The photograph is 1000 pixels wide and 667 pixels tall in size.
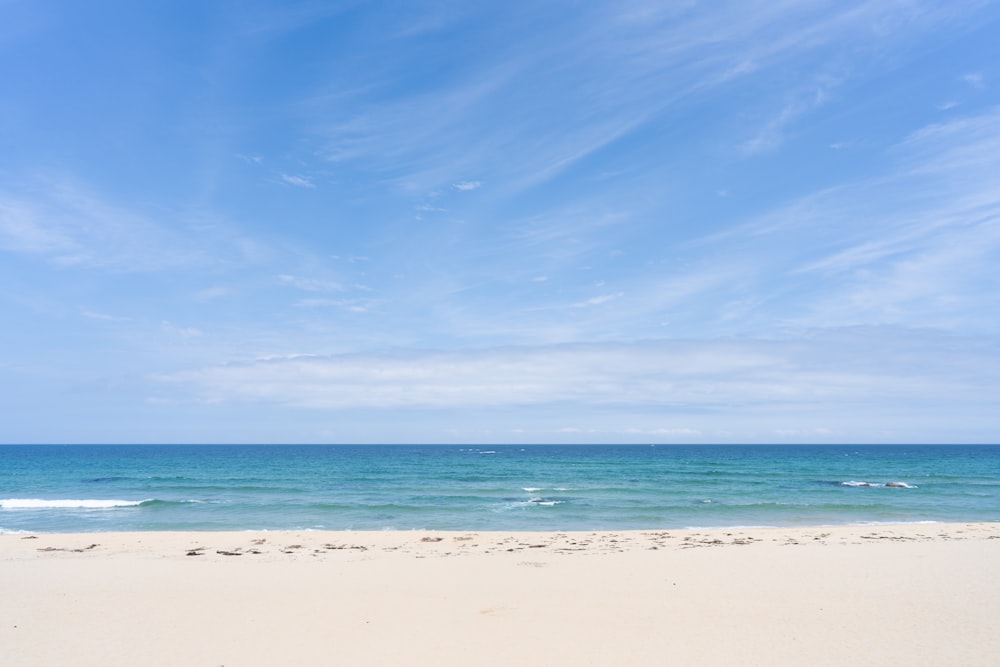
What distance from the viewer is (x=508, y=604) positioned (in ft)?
32.5

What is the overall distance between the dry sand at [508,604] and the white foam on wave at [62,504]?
13641 mm

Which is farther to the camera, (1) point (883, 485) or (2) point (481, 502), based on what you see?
(1) point (883, 485)

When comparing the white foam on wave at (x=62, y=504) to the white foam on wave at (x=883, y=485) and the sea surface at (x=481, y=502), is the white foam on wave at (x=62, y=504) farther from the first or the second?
the white foam on wave at (x=883, y=485)

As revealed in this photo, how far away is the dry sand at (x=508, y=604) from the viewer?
301 inches

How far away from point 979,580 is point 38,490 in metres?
46.2

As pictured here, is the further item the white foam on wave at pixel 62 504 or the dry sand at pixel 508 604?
the white foam on wave at pixel 62 504

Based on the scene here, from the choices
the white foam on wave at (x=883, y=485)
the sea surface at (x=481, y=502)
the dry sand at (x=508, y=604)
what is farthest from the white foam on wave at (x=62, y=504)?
the white foam on wave at (x=883, y=485)

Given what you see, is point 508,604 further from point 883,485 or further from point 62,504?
point 883,485

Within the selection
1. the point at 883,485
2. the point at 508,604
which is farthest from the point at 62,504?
the point at 883,485

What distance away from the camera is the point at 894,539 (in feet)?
55.3

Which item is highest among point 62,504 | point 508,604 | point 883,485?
point 508,604

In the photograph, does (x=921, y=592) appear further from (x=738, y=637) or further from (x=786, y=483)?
(x=786, y=483)

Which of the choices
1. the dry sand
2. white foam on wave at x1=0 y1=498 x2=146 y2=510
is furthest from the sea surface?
the dry sand

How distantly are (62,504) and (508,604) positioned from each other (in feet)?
96.1
